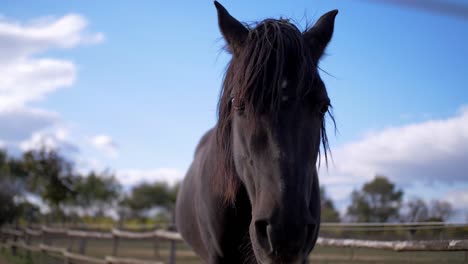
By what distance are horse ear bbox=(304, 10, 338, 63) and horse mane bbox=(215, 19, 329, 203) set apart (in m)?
0.13

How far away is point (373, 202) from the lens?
21.1ft

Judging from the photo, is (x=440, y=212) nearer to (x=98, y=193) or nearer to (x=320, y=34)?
(x=320, y=34)

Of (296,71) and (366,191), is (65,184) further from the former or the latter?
(296,71)

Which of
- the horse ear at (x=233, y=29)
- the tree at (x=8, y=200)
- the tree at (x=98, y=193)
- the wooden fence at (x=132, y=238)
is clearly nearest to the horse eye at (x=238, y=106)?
the horse ear at (x=233, y=29)

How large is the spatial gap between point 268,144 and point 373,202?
16.6 feet

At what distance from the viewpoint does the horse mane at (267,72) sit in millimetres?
1974

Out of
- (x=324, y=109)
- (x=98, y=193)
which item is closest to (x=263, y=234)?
(x=324, y=109)

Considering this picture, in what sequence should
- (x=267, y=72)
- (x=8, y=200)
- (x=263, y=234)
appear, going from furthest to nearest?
1. (x=8, y=200)
2. (x=267, y=72)
3. (x=263, y=234)

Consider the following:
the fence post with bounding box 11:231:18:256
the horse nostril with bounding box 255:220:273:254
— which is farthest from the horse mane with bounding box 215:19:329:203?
the fence post with bounding box 11:231:18:256

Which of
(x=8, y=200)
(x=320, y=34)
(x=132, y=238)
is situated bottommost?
(x=8, y=200)

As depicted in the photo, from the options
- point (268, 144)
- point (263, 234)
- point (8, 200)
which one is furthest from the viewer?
point (8, 200)

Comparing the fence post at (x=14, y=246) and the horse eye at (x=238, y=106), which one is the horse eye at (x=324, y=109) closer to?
the horse eye at (x=238, y=106)

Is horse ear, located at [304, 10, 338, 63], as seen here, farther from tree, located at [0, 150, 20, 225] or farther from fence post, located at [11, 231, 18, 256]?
tree, located at [0, 150, 20, 225]

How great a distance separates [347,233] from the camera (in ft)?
18.7
